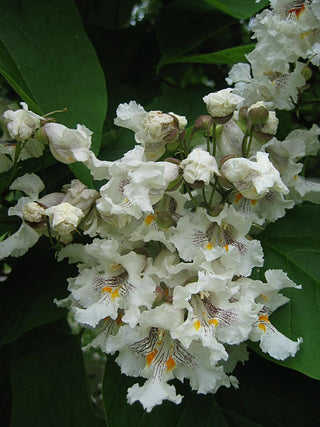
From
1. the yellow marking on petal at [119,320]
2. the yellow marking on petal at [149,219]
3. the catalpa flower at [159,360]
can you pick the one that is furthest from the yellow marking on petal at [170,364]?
the yellow marking on petal at [149,219]

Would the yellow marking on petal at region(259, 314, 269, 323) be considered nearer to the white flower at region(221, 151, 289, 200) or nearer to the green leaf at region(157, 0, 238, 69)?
the white flower at region(221, 151, 289, 200)

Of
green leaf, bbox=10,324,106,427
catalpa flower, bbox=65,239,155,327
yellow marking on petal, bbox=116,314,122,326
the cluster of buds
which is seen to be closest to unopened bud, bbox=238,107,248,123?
the cluster of buds

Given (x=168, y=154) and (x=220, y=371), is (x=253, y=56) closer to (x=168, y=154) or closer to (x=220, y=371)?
(x=168, y=154)

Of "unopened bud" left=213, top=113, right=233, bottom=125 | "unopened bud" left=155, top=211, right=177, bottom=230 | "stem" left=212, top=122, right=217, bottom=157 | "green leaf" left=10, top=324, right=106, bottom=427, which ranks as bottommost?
"green leaf" left=10, top=324, right=106, bottom=427

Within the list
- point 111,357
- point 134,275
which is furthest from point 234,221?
point 111,357

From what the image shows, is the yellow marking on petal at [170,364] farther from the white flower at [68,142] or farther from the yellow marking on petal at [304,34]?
the yellow marking on petal at [304,34]

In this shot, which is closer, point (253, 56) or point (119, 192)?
point (119, 192)
